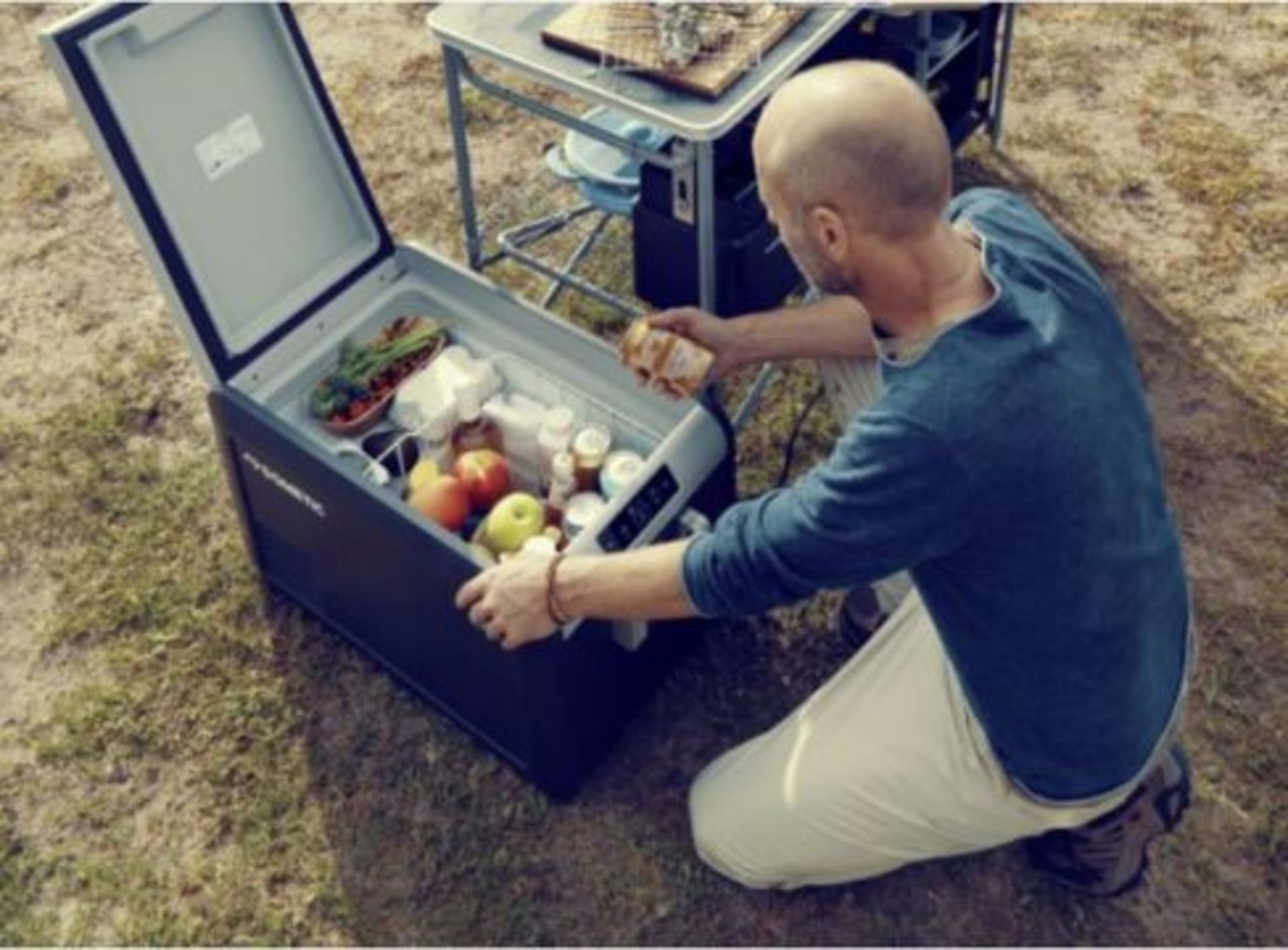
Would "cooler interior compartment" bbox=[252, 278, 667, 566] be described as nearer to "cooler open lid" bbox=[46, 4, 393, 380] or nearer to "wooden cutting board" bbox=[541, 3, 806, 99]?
"cooler open lid" bbox=[46, 4, 393, 380]

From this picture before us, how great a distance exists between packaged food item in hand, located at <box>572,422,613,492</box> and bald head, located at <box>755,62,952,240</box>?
1.02m

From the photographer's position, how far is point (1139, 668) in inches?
95.7

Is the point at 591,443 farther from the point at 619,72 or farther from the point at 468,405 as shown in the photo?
the point at 619,72

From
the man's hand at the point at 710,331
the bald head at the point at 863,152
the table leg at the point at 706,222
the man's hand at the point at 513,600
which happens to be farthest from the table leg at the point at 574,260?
the bald head at the point at 863,152

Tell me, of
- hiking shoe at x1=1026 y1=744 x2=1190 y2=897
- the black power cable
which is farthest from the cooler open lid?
hiking shoe at x1=1026 y1=744 x2=1190 y2=897

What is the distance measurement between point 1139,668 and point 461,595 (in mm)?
1238

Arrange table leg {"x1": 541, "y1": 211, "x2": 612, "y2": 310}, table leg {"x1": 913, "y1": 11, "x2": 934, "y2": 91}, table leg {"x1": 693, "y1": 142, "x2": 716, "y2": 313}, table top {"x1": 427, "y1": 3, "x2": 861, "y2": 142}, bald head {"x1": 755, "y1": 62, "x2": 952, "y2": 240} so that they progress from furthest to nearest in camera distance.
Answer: table leg {"x1": 541, "y1": 211, "x2": 612, "y2": 310}
table leg {"x1": 913, "y1": 11, "x2": 934, "y2": 91}
table leg {"x1": 693, "y1": 142, "x2": 716, "y2": 313}
table top {"x1": 427, "y1": 3, "x2": 861, "y2": 142}
bald head {"x1": 755, "y1": 62, "x2": 952, "y2": 240}

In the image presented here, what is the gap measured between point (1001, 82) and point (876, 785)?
2792 millimetres

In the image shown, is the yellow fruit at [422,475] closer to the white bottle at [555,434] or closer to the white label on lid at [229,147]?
the white bottle at [555,434]

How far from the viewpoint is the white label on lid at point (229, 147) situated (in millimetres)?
2900

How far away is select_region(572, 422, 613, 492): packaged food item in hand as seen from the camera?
300 centimetres

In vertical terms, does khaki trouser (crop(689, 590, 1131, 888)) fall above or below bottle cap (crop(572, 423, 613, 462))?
below

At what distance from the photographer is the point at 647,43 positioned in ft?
11.2

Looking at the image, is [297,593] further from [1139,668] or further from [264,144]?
[1139,668]
